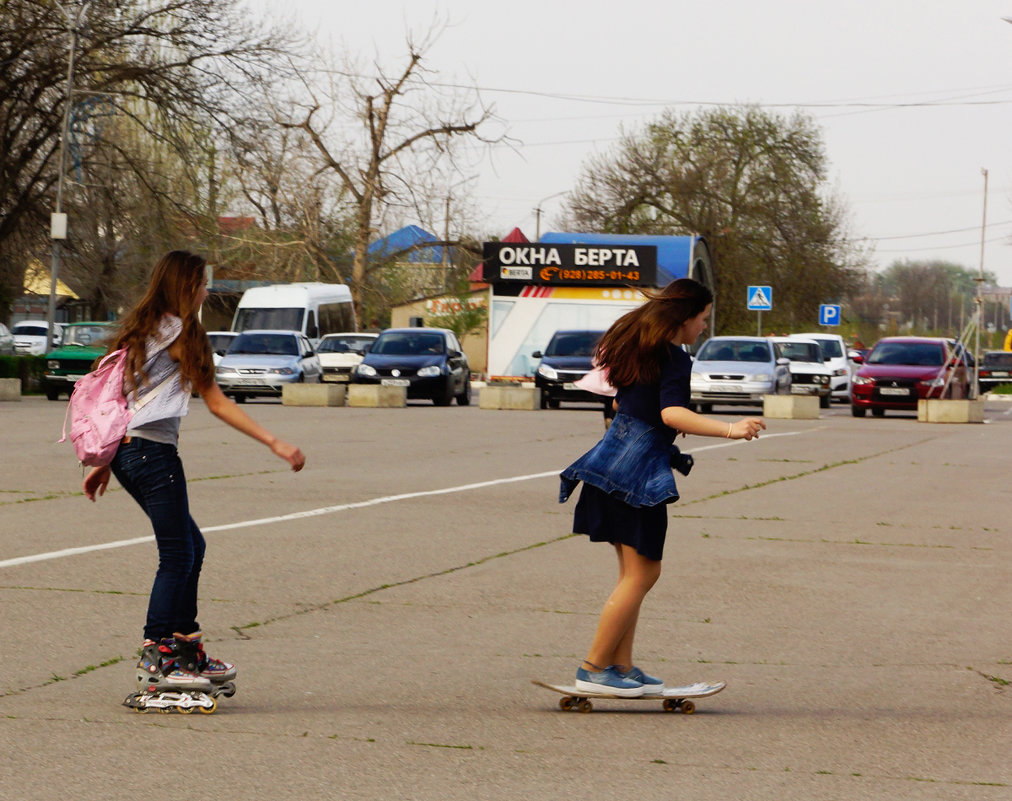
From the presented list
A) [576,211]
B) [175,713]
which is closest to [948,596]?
[175,713]

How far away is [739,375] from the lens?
1235 inches

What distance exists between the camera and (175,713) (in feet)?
18.1

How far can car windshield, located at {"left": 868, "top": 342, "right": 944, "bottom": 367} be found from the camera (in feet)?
107

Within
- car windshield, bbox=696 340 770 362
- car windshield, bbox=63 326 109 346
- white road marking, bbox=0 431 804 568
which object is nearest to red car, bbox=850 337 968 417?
car windshield, bbox=696 340 770 362

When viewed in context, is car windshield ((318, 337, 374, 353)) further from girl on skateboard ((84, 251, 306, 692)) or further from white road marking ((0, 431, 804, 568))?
girl on skateboard ((84, 251, 306, 692))

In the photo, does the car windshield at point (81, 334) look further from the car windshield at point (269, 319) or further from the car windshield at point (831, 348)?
the car windshield at point (831, 348)

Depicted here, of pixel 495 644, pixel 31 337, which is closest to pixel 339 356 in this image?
pixel 31 337

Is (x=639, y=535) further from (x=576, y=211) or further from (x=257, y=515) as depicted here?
(x=576, y=211)

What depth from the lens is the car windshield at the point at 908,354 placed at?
32.5 metres

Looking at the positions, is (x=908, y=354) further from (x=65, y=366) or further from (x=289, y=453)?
(x=289, y=453)

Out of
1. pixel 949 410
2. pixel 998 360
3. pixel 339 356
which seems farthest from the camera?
pixel 998 360

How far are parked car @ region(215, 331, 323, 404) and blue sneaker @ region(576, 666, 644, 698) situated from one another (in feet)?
85.9

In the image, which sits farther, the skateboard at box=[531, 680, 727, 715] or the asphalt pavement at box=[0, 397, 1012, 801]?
the skateboard at box=[531, 680, 727, 715]

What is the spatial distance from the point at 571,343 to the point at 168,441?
26.8 meters
